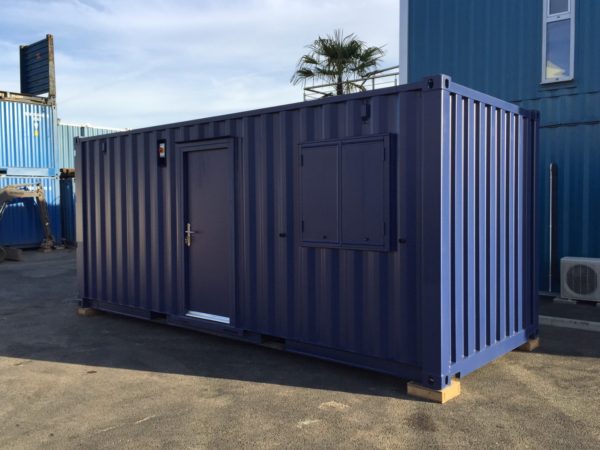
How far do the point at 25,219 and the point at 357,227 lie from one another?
684 inches

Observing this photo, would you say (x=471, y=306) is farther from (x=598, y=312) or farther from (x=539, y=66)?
(x=539, y=66)

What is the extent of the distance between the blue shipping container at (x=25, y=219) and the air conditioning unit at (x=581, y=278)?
56.4 ft

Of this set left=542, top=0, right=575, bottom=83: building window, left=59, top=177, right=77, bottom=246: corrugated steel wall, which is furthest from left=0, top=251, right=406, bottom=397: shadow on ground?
left=59, top=177, right=77, bottom=246: corrugated steel wall

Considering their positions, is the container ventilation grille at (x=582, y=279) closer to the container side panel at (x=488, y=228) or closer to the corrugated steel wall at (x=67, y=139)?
the container side panel at (x=488, y=228)

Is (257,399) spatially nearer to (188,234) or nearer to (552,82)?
(188,234)

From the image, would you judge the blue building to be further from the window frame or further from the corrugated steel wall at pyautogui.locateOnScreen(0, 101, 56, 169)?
the corrugated steel wall at pyautogui.locateOnScreen(0, 101, 56, 169)

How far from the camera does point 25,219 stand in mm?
19578

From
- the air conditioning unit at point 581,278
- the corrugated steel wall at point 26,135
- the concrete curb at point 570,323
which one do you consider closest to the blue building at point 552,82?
the air conditioning unit at point 581,278

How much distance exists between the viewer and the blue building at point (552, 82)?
8.54 meters

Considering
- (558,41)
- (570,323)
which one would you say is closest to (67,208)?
(558,41)

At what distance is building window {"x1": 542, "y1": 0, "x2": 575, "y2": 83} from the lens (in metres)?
8.62

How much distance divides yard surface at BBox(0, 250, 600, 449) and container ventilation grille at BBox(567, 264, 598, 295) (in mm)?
1426

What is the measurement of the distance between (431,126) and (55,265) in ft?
42.5

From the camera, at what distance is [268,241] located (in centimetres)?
602
